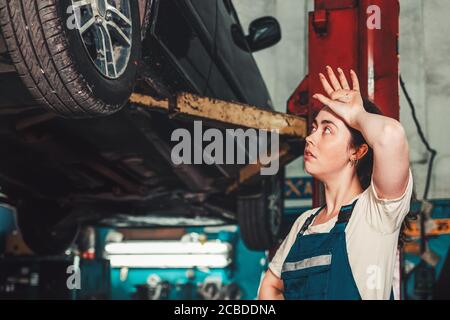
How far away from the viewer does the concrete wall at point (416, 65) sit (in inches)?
186

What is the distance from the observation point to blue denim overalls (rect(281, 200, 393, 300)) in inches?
52.8

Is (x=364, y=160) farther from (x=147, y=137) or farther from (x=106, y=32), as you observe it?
(x=147, y=137)

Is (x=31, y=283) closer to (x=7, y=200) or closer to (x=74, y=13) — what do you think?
(x=7, y=200)

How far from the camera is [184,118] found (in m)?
2.48

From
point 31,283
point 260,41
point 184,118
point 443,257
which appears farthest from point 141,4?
point 443,257

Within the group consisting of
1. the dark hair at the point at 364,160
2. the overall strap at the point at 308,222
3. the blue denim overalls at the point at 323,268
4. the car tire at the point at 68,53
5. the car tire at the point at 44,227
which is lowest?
the car tire at the point at 44,227

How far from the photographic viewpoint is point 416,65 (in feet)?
18.6

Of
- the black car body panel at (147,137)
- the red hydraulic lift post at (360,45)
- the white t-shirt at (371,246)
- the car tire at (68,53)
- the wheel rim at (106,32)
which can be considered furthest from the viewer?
the black car body panel at (147,137)

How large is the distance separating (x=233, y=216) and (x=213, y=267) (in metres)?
3.03

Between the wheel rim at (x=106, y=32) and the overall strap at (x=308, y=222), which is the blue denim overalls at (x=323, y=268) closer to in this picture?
the overall strap at (x=308, y=222)

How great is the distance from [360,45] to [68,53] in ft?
3.30

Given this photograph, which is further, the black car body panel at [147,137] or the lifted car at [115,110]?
the black car body panel at [147,137]

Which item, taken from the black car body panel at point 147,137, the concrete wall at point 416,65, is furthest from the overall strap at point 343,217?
the concrete wall at point 416,65

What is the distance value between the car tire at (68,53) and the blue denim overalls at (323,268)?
79cm
